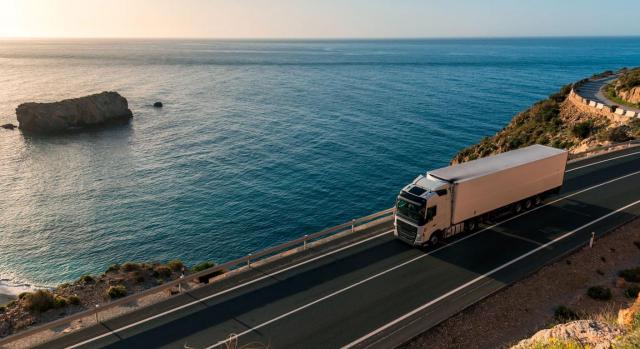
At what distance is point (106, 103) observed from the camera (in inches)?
3711

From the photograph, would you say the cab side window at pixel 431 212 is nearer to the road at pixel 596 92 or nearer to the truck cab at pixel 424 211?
the truck cab at pixel 424 211

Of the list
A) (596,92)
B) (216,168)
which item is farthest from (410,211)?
(596,92)

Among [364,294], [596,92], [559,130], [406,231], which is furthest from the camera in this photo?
[596,92]

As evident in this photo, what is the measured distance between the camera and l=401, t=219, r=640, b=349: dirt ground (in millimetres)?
Result: 16188

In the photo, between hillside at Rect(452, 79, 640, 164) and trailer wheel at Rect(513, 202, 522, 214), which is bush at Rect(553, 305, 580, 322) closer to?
trailer wheel at Rect(513, 202, 522, 214)

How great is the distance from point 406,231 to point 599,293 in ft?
31.3

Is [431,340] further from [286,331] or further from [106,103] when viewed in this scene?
[106,103]

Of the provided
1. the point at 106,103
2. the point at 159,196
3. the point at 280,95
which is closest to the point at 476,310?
the point at 159,196

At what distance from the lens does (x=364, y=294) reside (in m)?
19.4

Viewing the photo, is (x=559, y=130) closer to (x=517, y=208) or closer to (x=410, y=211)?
(x=517, y=208)

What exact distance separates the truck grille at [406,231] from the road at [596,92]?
48.4 meters

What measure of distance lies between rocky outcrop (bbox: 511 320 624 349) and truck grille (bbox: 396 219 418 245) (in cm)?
1077

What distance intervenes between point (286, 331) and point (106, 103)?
94.7 metres

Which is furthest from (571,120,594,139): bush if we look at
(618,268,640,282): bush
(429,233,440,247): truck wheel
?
(429,233,440,247): truck wheel
